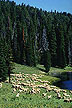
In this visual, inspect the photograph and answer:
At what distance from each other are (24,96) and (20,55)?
187ft

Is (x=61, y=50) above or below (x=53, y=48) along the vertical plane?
below

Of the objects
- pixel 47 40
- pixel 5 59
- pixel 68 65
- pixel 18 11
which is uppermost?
pixel 18 11

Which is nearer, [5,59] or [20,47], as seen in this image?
[5,59]

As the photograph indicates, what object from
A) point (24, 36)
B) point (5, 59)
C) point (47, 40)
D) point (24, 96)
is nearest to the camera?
point (24, 96)

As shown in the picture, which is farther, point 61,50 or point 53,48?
point 53,48

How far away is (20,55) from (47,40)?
16809mm

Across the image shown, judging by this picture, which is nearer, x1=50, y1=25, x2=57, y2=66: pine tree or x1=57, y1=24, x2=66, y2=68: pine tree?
x1=57, y1=24, x2=66, y2=68: pine tree

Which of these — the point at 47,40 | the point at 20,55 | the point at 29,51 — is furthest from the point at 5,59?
the point at 47,40

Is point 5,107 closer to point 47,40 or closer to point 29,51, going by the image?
point 29,51

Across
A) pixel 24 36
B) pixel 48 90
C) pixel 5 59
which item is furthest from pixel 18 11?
pixel 48 90

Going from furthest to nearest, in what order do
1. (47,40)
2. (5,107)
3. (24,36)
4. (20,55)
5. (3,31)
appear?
(3,31) < (24,36) < (47,40) < (20,55) < (5,107)

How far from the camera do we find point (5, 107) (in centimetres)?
2444

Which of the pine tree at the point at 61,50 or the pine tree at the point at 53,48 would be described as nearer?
the pine tree at the point at 61,50

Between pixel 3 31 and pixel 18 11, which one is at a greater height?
pixel 18 11
